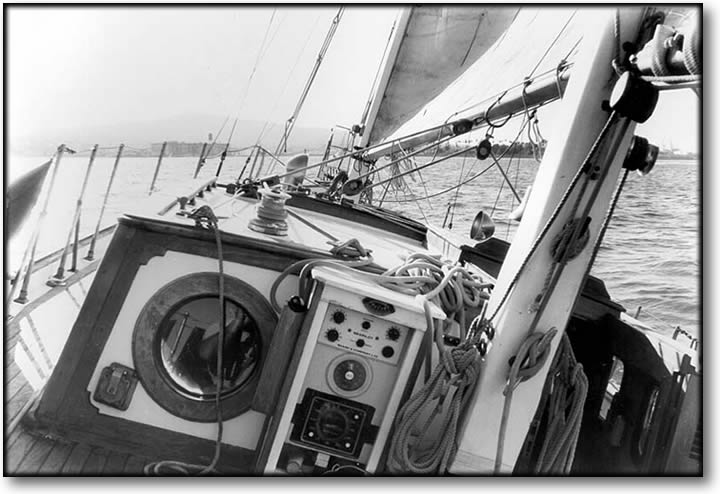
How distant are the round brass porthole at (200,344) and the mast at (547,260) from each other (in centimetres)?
101

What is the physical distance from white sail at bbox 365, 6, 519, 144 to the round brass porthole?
4651mm

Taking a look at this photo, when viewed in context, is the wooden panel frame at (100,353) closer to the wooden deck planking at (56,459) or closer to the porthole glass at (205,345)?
the wooden deck planking at (56,459)

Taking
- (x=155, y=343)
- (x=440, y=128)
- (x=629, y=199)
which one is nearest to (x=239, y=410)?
(x=155, y=343)

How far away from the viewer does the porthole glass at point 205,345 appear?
9.51 feet

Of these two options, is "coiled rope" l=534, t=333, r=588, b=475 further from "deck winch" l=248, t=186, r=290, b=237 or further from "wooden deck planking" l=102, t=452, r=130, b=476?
"wooden deck planking" l=102, t=452, r=130, b=476

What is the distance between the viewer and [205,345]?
2.92 metres

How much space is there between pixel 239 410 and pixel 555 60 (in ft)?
10.2

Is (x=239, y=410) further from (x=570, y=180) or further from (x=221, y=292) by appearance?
(x=570, y=180)

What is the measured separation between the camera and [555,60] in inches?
170

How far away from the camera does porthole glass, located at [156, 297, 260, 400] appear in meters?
2.90

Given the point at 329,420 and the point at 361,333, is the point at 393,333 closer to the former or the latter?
the point at 361,333

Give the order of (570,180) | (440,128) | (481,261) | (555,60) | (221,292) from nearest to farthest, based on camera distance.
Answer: (570,180)
(221,292)
(481,261)
(555,60)
(440,128)

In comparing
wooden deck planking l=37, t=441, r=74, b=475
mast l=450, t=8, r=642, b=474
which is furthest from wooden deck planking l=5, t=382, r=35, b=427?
mast l=450, t=8, r=642, b=474

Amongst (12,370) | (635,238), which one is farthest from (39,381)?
(635,238)
